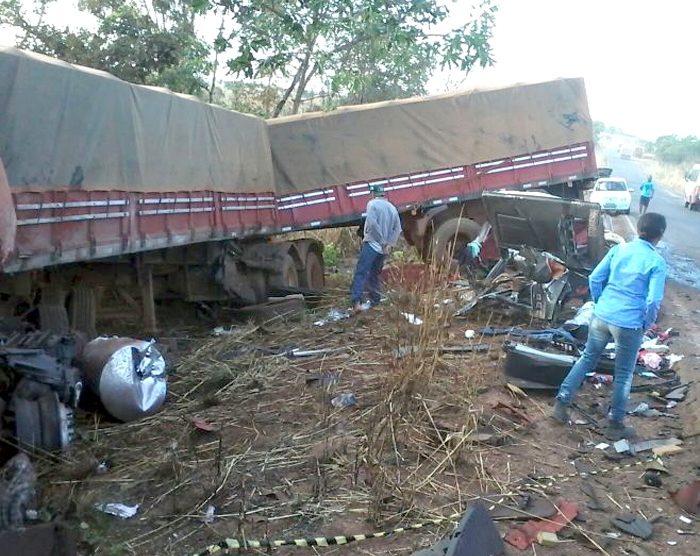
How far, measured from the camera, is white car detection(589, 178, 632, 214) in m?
23.1

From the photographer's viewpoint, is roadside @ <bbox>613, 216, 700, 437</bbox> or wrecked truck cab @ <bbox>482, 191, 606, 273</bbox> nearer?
roadside @ <bbox>613, 216, 700, 437</bbox>

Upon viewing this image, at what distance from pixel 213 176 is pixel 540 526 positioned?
21.3 feet

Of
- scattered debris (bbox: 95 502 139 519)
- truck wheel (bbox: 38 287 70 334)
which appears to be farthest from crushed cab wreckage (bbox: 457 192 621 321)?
scattered debris (bbox: 95 502 139 519)

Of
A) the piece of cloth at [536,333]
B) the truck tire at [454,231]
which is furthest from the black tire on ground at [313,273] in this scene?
the piece of cloth at [536,333]

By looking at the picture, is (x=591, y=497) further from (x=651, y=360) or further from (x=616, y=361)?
(x=651, y=360)

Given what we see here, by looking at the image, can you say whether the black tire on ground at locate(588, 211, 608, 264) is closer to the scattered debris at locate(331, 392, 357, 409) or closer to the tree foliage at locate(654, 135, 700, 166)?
the scattered debris at locate(331, 392, 357, 409)

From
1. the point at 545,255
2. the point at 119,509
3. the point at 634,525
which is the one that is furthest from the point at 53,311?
the point at 545,255

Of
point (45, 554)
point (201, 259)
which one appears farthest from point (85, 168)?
point (45, 554)

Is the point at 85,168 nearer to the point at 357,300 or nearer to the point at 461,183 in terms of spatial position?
the point at 357,300

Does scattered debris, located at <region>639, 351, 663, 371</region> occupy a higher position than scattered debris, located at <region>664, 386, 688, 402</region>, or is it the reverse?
scattered debris, located at <region>639, 351, 663, 371</region>

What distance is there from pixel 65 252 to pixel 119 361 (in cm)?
111

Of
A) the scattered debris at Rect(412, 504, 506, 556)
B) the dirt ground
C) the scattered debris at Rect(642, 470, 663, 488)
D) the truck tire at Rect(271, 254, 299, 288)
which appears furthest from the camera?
the truck tire at Rect(271, 254, 299, 288)

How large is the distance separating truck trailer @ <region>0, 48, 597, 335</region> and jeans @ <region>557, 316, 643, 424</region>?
399 cm

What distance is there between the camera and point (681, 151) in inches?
2347
